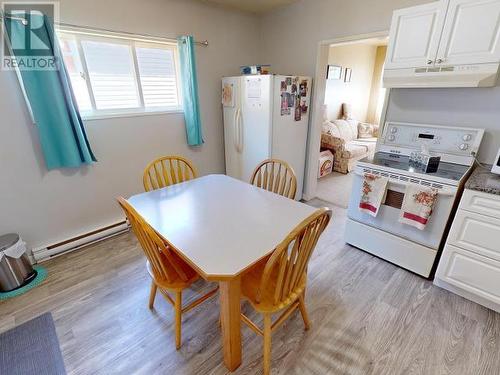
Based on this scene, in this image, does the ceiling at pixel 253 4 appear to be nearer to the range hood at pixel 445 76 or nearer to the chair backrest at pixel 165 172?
the range hood at pixel 445 76

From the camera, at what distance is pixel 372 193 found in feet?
6.47

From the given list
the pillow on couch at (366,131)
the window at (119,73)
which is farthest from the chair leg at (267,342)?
the pillow on couch at (366,131)

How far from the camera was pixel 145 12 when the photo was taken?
229 cm

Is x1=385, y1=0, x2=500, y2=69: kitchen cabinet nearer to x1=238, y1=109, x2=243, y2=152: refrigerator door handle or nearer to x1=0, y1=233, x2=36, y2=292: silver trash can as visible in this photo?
x1=238, y1=109, x2=243, y2=152: refrigerator door handle

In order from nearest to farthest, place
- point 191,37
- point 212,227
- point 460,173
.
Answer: point 212,227, point 460,173, point 191,37

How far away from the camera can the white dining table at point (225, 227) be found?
3.43 feet

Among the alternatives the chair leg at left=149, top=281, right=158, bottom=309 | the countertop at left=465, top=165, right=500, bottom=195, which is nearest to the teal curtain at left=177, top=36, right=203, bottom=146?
the chair leg at left=149, top=281, right=158, bottom=309

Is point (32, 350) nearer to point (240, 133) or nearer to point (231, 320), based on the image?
point (231, 320)

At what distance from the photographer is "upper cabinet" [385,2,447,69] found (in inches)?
65.8

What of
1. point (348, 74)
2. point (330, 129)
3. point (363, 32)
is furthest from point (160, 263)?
point (348, 74)

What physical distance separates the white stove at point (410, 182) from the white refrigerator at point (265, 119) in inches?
37.6

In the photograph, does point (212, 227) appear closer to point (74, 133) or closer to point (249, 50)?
point (74, 133)

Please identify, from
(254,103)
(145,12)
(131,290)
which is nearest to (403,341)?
(131,290)

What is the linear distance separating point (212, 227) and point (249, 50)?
9.34 feet
